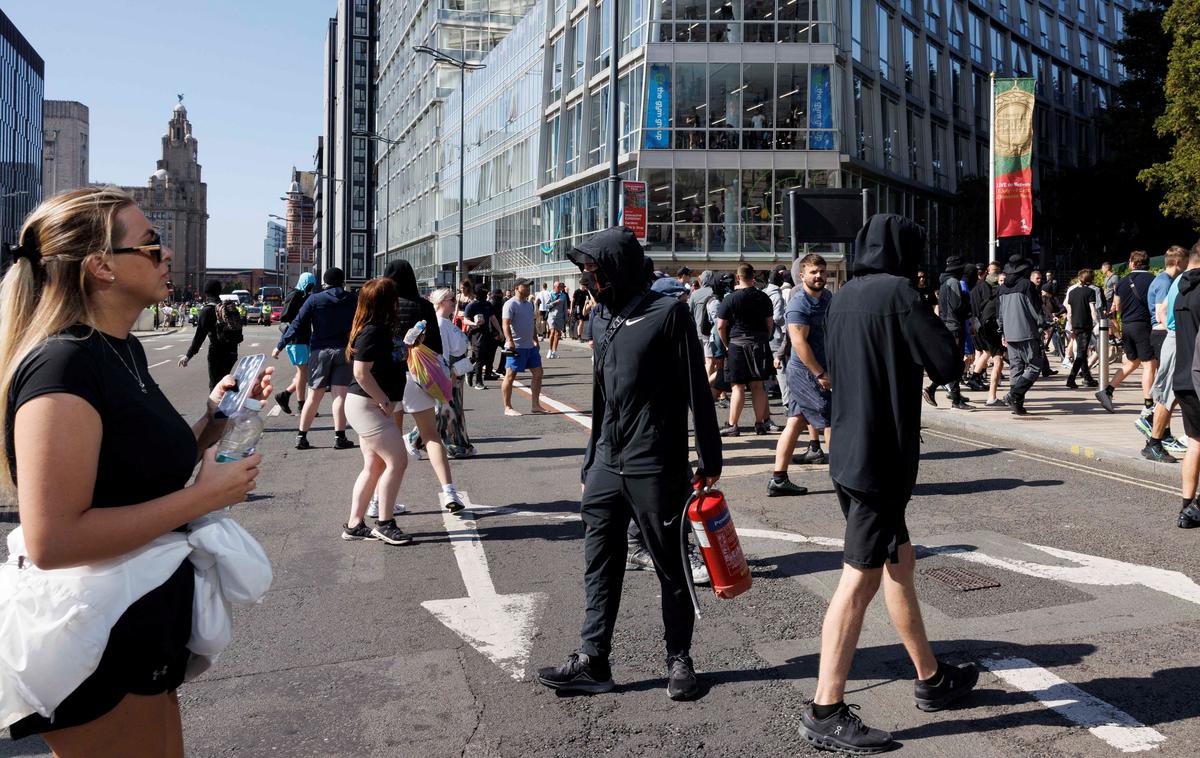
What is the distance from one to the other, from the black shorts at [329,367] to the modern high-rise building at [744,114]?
21.8 m

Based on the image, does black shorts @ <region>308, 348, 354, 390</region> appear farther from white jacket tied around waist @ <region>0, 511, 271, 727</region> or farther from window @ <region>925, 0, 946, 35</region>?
window @ <region>925, 0, 946, 35</region>

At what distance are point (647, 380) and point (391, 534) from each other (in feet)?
10.8

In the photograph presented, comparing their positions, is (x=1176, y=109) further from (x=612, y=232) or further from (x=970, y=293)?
(x=612, y=232)

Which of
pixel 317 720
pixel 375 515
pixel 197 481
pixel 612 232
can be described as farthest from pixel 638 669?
pixel 375 515

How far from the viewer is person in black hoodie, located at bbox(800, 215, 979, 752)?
12.4ft

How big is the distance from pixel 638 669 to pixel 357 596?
6.28 feet

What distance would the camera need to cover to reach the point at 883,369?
3863 mm

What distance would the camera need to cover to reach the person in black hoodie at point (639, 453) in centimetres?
430

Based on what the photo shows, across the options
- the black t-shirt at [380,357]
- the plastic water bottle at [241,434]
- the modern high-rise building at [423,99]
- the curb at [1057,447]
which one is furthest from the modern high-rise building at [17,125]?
the plastic water bottle at [241,434]

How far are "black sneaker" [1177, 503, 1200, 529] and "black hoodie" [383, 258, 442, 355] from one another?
5.42 m

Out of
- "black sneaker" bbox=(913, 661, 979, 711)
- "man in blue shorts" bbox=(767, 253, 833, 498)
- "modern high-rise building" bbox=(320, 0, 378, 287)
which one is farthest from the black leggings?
"modern high-rise building" bbox=(320, 0, 378, 287)

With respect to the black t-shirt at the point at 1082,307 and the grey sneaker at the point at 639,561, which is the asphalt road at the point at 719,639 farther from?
the black t-shirt at the point at 1082,307

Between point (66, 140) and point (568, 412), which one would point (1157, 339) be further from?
point (66, 140)

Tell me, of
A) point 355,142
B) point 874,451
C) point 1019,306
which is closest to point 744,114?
point 1019,306
